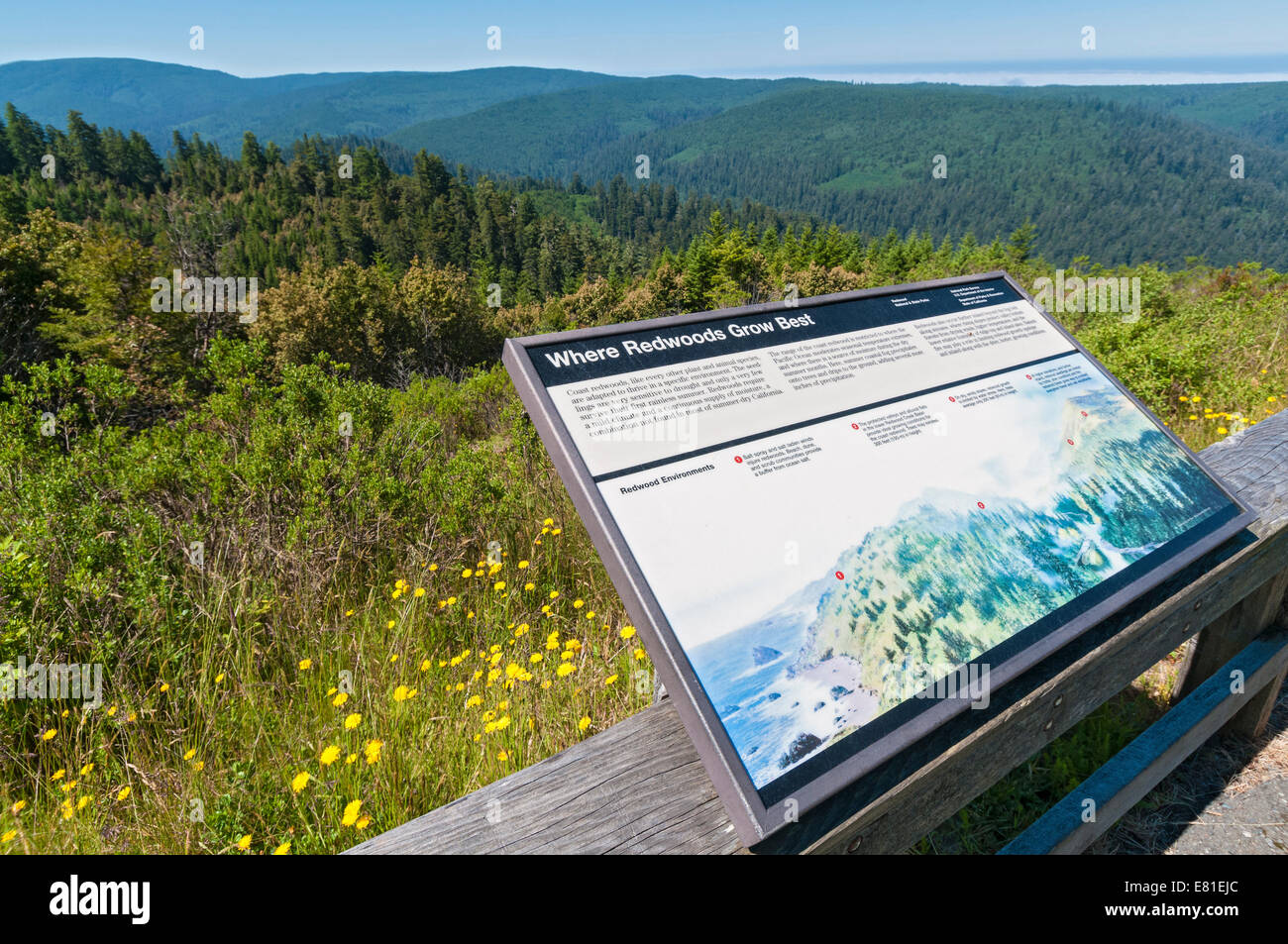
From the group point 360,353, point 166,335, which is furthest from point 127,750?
point 360,353

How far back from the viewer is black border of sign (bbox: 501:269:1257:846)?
1.18 m

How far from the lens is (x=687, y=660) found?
4.16ft

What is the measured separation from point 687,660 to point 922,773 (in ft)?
1.95

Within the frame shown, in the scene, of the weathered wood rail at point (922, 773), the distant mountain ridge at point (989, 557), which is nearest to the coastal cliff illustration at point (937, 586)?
the distant mountain ridge at point (989, 557)

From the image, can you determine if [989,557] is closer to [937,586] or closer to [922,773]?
[937,586]

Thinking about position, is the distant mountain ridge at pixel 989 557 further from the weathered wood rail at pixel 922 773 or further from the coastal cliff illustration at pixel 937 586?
the weathered wood rail at pixel 922 773

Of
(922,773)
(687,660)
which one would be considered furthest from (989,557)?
(687,660)

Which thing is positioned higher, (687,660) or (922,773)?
(687,660)

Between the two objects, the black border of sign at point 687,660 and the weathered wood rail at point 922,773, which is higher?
the black border of sign at point 687,660

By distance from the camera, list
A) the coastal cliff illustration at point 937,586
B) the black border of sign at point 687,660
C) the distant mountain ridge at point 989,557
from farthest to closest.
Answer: the distant mountain ridge at point 989,557
the coastal cliff illustration at point 937,586
the black border of sign at point 687,660

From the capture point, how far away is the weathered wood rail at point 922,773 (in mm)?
1220

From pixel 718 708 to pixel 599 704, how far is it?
124cm

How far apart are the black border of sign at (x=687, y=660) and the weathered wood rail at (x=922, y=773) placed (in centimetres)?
9
